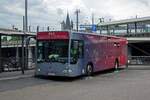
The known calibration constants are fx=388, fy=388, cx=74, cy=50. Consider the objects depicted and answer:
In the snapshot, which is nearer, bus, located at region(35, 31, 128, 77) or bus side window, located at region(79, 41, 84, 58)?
bus, located at region(35, 31, 128, 77)

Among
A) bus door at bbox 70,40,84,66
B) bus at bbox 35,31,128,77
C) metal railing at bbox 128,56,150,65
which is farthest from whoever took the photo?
metal railing at bbox 128,56,150,65

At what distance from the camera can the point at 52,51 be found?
73.5 ft

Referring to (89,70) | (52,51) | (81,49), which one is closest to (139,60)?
(89,70)

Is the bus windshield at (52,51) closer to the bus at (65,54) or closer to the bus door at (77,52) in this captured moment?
the bus at (65,54)

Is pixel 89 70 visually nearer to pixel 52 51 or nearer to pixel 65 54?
pixel 65 54

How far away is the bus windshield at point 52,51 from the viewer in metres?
22.1

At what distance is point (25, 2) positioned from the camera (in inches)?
1091

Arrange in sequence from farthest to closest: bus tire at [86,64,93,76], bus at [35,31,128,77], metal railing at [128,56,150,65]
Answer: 1. metal railing at [128,56,150,65]
2. bus tire at [86,64,93,76]
3. bus at [35,31,128,77]

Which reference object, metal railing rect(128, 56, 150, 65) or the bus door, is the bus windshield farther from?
metal railing rect(128, 56, 150, 65)

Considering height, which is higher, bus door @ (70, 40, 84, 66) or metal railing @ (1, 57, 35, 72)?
bus door @ (70, 40, 84, 66)

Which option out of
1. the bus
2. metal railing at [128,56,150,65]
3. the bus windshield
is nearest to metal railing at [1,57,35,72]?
the bus

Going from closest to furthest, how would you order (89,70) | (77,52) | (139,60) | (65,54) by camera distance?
(65,54) < (77,52) < (89,70) < (139,60)

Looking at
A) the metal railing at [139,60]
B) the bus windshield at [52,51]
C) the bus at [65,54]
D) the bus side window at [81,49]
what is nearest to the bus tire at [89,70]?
the bus at [65,54]

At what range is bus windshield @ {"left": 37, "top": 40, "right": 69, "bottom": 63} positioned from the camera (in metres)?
22.1
